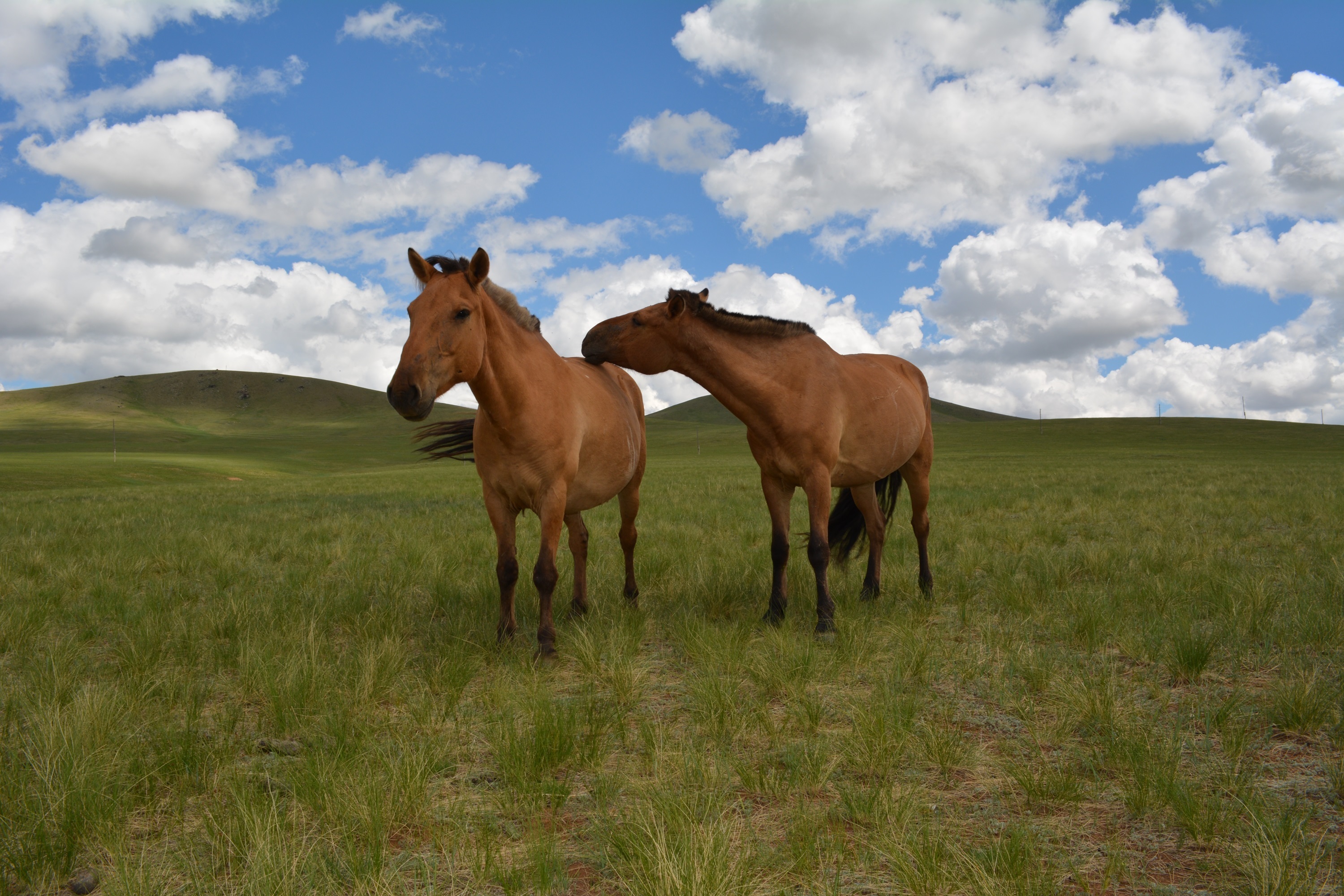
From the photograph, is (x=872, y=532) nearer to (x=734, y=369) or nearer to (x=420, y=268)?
(x=734, y=369)

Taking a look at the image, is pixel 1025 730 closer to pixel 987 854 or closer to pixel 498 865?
pixel 987 854

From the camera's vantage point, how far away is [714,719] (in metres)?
3.57

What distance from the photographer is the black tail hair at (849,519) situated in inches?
303

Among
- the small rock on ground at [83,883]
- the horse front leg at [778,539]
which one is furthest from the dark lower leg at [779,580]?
the small rock on ground at [83,883]

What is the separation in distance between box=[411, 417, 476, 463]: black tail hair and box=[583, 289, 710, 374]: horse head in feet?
5.61

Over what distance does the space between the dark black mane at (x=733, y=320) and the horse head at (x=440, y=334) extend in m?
1.62

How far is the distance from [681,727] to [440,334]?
2765mm

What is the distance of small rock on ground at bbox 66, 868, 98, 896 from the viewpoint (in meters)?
2.38

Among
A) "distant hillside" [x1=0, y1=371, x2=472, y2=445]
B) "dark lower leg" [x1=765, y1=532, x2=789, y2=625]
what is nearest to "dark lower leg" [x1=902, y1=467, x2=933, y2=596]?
"dark lower leg" [x1=765, y1=532, x2=789, y2=625]

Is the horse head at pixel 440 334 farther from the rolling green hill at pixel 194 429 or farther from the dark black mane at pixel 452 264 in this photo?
the rolling green hill at pixel 194 429

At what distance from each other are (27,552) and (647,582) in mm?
8520

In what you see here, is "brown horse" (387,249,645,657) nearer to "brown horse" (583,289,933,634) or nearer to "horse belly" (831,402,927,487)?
"brown horse" (583,289,933,634)

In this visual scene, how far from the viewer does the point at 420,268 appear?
15.5ft

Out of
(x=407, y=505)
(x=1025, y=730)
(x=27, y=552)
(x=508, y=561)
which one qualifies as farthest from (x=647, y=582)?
(x=407, y=505)
